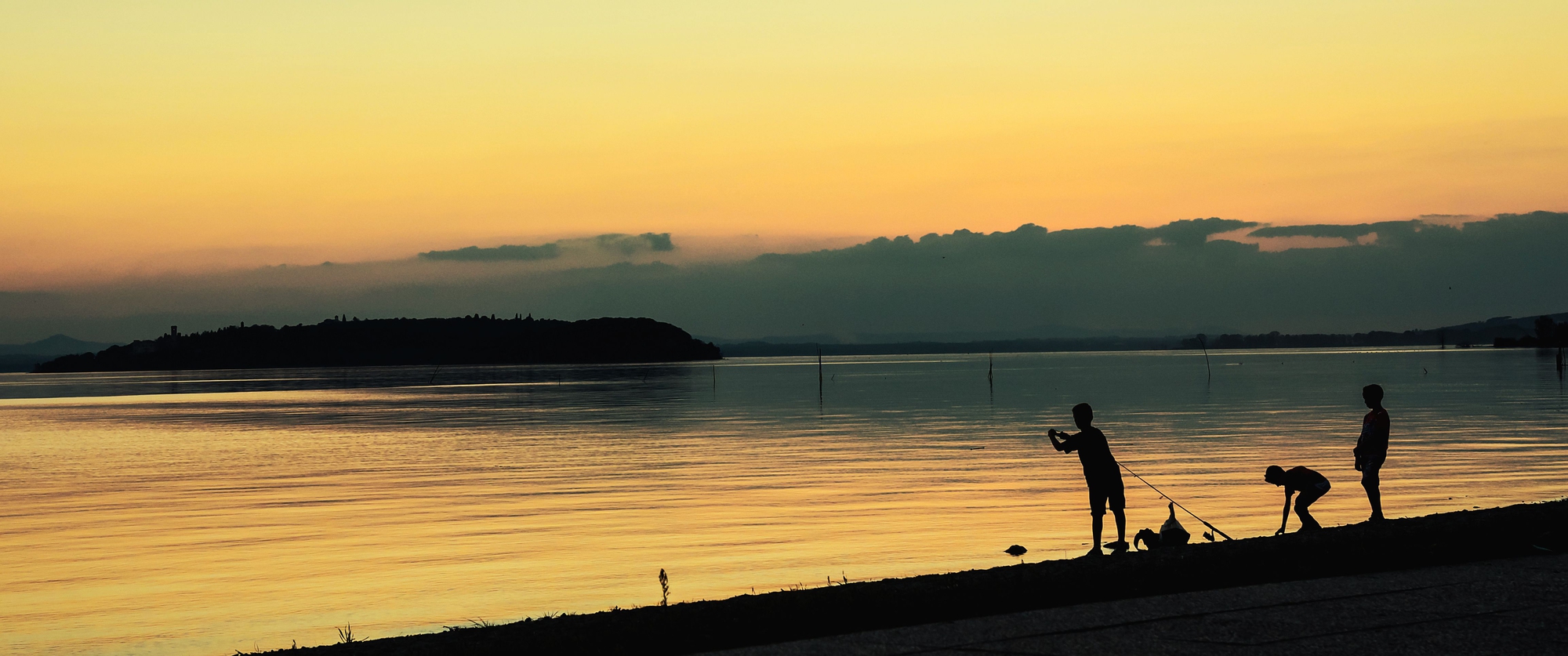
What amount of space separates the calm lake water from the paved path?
701 cm

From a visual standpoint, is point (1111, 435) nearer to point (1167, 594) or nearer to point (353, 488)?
point (353, 488)

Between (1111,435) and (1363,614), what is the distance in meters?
38.0

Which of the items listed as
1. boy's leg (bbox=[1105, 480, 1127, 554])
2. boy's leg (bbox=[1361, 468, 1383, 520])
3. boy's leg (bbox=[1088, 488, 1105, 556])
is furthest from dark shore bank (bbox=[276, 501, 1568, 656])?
boy's leg (bbox=[1361, 468, 1383, 520])

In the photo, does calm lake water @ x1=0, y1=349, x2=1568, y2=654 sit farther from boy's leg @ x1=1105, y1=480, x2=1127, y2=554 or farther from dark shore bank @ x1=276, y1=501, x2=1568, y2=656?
dark shore bank @ x1=276, y1=501, x2=1568, y2=656

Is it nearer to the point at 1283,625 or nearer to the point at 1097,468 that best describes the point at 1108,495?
the point at 1097,468

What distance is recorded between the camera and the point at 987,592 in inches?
444

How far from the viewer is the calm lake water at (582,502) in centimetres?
1719

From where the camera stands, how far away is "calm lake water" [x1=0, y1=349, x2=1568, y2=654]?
17.2 metres

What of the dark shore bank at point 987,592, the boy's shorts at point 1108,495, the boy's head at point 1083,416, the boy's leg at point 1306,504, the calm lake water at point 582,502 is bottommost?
the calm lake water at point 582,502

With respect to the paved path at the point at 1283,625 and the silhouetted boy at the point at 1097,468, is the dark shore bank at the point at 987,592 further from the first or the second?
the silhouetted boy at the point at 1097,468

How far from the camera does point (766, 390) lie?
115 metres

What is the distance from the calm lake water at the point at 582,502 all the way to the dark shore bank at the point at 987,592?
4.81 m

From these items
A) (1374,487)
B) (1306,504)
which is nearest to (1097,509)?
(1306,504)

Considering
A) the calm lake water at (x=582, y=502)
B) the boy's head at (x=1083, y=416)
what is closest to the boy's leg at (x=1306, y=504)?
the calm lake water at (x=582, y=502)
